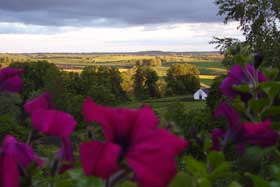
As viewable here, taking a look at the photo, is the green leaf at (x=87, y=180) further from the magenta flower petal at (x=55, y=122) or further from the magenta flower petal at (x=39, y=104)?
the magenta flower petal at (x=39, y=104)

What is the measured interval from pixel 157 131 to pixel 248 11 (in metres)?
30.1

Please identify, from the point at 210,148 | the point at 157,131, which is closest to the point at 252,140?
the point at 210,148

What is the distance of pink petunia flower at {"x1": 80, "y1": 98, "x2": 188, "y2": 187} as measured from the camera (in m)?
0.87

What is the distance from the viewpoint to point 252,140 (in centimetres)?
131

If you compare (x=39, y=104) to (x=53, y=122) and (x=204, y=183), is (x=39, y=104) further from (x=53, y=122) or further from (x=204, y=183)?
(x=204, y=183)

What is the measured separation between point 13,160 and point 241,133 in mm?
644

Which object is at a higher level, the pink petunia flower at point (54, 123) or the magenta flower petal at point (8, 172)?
the pink petunia flower at point (54, 123)

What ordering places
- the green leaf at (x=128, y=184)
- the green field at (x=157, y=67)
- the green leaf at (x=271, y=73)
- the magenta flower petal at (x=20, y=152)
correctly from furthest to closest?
the green field at (x=157, y=67) < the green leaf at (x=271, y=73) < the green leaf at (x=128, y=184) < the magenta flower petal at (x=20, y=152)

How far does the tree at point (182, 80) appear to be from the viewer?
91.2 metres

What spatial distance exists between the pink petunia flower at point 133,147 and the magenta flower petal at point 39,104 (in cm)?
25

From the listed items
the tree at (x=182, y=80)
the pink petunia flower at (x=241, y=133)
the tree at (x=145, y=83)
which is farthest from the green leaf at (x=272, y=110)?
the tree at (x=182, y=80)

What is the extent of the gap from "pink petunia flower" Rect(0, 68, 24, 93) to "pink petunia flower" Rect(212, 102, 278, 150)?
0.57 meters

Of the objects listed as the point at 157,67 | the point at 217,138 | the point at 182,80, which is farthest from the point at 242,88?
the point at 157,67

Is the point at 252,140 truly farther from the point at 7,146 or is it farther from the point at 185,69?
the point at 185,69
